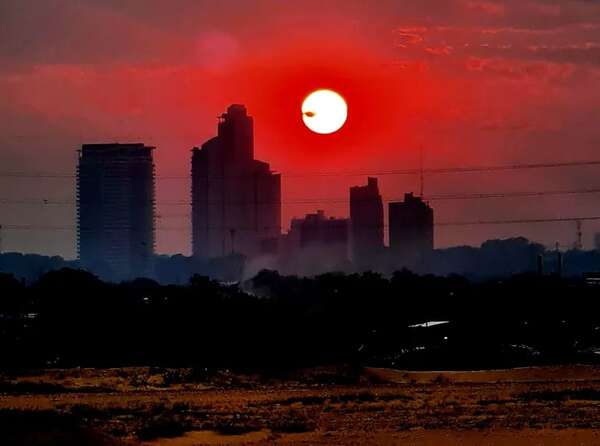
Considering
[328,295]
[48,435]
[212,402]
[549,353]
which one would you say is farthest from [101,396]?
[328,295]

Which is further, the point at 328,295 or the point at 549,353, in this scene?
the point at 328,295

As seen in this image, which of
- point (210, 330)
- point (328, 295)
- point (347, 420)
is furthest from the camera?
point (328, 295)

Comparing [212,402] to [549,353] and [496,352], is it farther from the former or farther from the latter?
[549,353]

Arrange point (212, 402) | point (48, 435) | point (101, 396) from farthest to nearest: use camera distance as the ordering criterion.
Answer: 1. point (101, 396)
2. point (212, 402)
3. point (48, 435)

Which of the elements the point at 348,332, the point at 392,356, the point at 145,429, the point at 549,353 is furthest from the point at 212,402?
the point at 348,332

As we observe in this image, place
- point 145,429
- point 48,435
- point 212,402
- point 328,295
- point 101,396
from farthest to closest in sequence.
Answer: point 328,295
point 101,396
point 212,402
point 145,429
point 48,435

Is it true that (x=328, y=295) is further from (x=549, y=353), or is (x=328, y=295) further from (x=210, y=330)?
(x=549, y=353)
